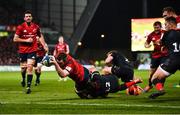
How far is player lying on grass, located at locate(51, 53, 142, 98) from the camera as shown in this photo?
13887 mm

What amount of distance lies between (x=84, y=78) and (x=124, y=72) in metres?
2.32

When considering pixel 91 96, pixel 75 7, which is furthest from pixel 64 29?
pixel 91 96

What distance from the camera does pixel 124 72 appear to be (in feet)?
53.0

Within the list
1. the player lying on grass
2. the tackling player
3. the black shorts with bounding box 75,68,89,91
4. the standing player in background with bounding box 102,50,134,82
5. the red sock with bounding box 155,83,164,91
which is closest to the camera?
the player lying on grass

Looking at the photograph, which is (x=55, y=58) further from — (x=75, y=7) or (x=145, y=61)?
(x=75, y=7)

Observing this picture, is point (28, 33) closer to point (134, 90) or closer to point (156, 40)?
point (156, 40)

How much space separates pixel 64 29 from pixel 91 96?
196 ft

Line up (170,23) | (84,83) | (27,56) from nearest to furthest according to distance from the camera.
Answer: (170,23) < (84,83) < (27,56)

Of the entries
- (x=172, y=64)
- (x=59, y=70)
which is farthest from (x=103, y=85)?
(x=172, y=64)

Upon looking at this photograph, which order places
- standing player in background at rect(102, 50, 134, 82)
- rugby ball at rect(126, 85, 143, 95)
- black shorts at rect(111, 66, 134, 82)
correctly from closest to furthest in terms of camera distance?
rugby ball at rect(126, 85, 143, 95), standing player in background at rect(102, 50, 134, 82), black shorts at rect(111, 66, 134, 82)

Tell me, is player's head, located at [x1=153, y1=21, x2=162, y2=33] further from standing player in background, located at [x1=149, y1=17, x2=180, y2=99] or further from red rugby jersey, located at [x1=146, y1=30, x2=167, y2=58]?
standing player in background, located at [x1=149, y1=17, x2=180, y2=99]

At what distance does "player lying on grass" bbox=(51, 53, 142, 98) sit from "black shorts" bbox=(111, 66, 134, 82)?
0.98 meters

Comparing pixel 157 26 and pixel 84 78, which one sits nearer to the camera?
pixel 84 78

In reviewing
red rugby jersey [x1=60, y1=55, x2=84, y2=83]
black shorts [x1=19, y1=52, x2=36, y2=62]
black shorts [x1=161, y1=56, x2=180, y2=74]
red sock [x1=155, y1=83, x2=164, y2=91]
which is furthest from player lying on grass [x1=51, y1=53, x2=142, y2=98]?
black shorts [x1=19, y1=52, x2=36, y2=62]
